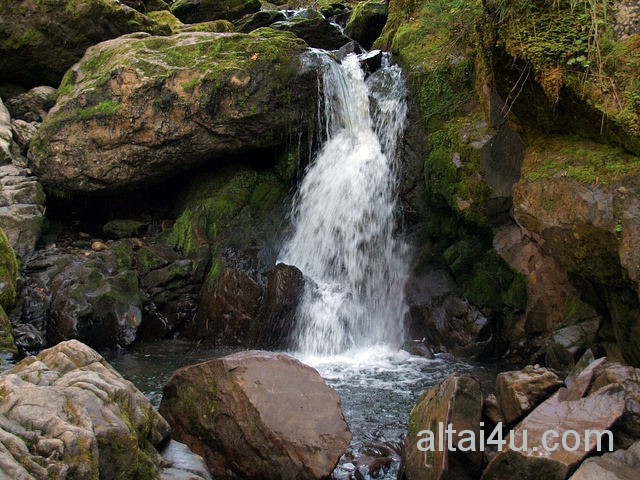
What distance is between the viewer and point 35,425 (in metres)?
3.07

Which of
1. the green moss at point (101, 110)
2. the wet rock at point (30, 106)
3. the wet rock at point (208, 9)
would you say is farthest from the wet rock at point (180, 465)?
the wet rock at point (208, 9)

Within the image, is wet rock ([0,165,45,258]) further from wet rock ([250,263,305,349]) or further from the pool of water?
wet rock ([250,263,305,349])

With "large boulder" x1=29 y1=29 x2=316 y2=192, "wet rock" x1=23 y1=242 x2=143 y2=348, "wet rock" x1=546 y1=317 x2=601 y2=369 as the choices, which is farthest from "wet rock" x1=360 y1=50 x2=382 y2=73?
"wet rock" x1=546 y1=317 x2=601 y2=369

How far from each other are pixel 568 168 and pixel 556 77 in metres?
0.97

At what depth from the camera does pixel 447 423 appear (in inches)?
176

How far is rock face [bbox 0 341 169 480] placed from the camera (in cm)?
288

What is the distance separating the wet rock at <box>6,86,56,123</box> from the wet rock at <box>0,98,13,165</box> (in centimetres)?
29

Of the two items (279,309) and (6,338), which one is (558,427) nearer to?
(279,309)

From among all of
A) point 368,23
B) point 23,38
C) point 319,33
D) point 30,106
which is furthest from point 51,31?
point 368,23

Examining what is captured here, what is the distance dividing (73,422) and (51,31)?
11281 millimetres

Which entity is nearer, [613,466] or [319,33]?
[613,466]

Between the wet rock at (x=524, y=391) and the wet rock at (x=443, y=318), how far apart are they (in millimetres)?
3548

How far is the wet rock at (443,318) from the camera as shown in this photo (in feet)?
27.3

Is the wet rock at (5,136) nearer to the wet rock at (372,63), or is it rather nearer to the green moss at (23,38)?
the green moss at (23,38)
